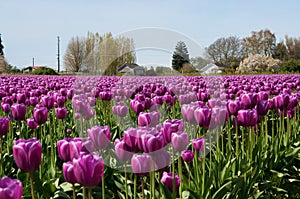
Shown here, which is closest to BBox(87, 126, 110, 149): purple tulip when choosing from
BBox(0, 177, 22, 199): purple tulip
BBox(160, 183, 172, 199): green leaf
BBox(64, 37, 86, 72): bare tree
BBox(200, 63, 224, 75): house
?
BBox(160, 183, 172, 199): green leaf

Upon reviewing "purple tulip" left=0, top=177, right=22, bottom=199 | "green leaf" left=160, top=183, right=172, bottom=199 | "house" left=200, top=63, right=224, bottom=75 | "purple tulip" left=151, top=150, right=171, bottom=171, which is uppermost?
"house" left=200, top=63, right=224, bottom=75

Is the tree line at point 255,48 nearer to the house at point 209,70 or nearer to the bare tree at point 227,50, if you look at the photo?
the bare tree at point 227,50

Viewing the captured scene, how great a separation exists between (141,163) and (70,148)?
1.09 feet

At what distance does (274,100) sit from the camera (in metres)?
3.68

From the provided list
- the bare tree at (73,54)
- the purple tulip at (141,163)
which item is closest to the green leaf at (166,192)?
the purple tulip at (141,163)

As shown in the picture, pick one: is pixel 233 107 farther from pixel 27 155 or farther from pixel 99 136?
pixel 27 155

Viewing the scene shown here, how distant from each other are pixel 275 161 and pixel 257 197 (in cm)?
83

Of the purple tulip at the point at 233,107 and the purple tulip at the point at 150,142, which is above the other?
the purple tulip at the point at 233,107

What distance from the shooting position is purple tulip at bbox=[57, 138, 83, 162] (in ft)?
5.45

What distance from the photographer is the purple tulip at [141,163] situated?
1.67 metres

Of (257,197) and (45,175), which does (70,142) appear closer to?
(45,175)

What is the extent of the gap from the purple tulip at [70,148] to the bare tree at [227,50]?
2315 inches

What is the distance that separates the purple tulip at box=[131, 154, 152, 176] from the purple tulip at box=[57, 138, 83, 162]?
25 centimetres

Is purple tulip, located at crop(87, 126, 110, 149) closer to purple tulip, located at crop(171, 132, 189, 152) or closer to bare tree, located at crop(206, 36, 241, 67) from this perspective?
purple tulip, located at crop(171, 132, 189, 152)
